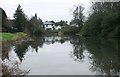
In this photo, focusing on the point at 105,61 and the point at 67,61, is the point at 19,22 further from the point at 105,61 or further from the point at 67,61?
the point at 105,61

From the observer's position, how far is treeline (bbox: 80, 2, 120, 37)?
4562 centimetres

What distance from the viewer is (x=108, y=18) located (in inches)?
1827

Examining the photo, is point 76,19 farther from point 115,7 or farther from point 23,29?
point 115,7

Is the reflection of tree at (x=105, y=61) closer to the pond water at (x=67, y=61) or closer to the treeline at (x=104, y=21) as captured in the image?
the pond water at (x=67, y=61)

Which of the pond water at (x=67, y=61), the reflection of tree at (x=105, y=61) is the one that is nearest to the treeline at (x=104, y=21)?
the pond water at (x=67, y=61)

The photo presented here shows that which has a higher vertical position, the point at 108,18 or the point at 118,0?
the point at 118,0

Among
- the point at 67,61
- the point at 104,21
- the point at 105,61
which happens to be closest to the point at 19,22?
the point at 104,21

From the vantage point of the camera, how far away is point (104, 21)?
1887 inches

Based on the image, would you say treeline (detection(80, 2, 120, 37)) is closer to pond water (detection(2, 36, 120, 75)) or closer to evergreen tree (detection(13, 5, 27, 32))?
evergreen tree (detection(13, 5, 27, 32))

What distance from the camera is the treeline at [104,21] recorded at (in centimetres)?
4562

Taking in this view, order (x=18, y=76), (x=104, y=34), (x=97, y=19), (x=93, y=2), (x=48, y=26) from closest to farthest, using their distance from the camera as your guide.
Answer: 1. (x=18, y=76)
2. (x=104, y=34)
3. (x=97, y=19)
4. (x=93, y=2)
5. (x=48, y=26)

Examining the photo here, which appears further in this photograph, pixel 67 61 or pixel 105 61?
pixel 67 61

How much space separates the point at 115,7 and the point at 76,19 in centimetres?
2827

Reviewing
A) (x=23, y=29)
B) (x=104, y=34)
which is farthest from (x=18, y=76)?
(x=23, y=29)
